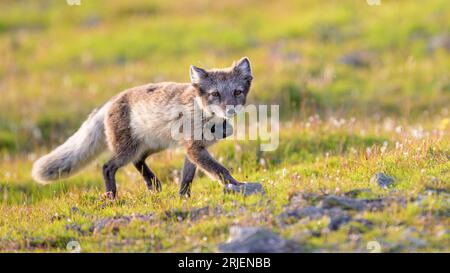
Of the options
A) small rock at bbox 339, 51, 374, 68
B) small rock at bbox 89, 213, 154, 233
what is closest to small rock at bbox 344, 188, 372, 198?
small rock at bbox 89, 213, 154, 233

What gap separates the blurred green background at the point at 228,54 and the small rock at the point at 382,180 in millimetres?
5234

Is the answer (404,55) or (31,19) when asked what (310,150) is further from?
(31,19)

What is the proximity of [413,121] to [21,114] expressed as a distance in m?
8.27

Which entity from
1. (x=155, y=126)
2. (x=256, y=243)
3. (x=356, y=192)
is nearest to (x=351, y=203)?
(x=356, y=192)

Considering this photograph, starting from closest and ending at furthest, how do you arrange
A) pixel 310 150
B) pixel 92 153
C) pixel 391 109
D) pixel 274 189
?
pixel 274 189 → pixel 92 153 → pixel 310 150 → pixel 391 109

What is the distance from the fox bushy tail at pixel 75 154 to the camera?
335 inches

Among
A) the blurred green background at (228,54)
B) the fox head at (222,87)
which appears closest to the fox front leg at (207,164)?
the fox head at (222,87)

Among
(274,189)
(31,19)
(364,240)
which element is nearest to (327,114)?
(274,189)

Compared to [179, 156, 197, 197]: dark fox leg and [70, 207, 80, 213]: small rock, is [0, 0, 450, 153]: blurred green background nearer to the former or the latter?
[179, 156, 197, 197]: dark fox leg

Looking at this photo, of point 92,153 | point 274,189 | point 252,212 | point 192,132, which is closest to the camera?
point 252,212

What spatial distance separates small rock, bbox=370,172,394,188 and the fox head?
174 cm

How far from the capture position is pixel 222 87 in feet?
25.9

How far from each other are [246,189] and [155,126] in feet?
5.76

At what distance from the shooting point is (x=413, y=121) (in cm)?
1231
